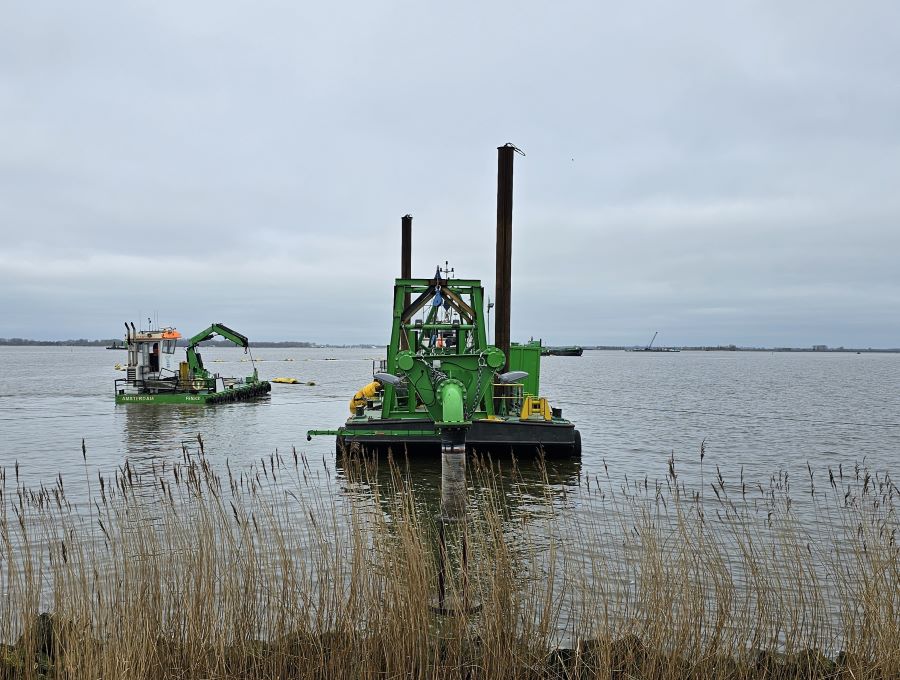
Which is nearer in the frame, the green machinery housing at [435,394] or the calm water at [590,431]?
the green machinery housing at [435,394]

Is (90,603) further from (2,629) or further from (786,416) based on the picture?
(786,416)

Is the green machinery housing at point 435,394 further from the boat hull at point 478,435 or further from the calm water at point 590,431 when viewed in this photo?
the calm water at point 590,431

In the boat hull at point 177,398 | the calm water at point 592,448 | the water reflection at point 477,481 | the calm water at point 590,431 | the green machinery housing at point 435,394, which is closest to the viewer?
the calm water at point 592,448

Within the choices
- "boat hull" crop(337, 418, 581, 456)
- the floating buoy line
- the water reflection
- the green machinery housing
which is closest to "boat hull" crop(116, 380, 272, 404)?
the green machinery housing

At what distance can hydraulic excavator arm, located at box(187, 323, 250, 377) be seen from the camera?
41.2 metres

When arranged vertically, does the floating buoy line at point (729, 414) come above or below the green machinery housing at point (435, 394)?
below

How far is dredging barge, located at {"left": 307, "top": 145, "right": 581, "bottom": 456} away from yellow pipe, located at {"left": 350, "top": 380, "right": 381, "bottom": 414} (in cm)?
7

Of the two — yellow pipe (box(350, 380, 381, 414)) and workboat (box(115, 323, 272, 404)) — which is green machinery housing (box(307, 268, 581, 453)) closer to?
yellow pipe (box(350, 380, 381, 414))

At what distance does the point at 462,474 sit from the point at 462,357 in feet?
33.7

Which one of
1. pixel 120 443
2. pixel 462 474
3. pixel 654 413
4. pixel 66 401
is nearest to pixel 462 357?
pixel 462 474

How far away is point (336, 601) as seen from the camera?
5945mm

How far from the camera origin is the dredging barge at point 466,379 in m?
17.6

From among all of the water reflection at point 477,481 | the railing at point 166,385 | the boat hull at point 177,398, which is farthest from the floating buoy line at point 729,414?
the railing at point 166,385

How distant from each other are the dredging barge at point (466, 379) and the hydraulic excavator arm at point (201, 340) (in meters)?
21.5
